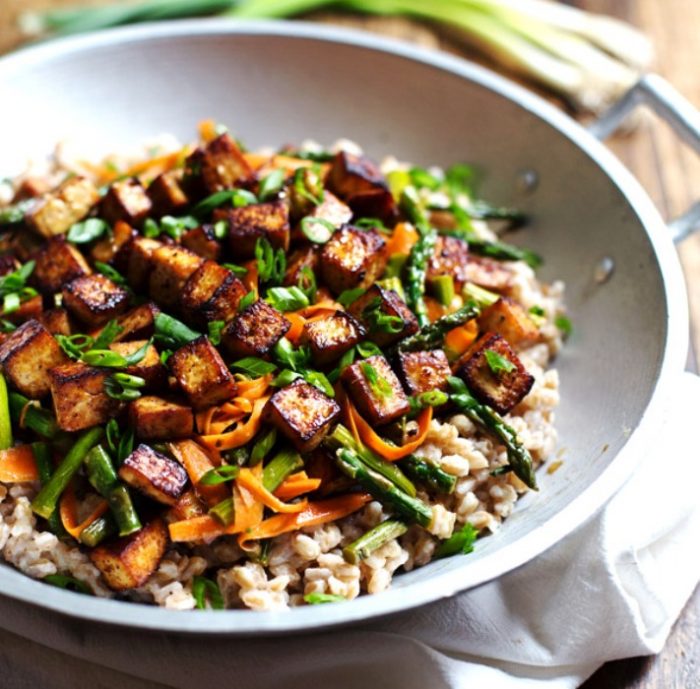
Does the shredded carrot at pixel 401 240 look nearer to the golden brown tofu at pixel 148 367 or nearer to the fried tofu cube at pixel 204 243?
the fried tofu cube at pixel 204 243

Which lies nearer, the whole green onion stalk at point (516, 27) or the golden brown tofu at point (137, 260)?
the golden brown tofu at point (137, 260)

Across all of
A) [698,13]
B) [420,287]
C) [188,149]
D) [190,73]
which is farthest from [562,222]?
[698,13]

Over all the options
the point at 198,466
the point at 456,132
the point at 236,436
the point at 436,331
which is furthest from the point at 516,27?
the point at 198,466

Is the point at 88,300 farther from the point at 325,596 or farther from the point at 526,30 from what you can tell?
the point at 526,30

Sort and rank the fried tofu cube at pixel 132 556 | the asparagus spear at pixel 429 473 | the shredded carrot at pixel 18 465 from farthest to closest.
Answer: the asparagus spear at pixel 429 473 → the shredded carrot at pixel 18 465 → the fried tofu cube at pixel 132 556

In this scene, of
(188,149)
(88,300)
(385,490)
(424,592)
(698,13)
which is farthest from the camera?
(698,13)

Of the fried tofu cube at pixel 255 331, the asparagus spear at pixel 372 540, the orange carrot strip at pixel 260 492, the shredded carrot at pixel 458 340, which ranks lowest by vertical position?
the asparagus spear at pixel 372 540

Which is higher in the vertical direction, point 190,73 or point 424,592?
point 190,73

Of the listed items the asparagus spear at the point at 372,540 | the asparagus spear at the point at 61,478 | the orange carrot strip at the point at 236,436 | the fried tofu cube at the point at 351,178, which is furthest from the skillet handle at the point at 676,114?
the asparagus spear at the point at 61,478
